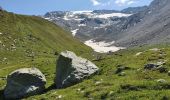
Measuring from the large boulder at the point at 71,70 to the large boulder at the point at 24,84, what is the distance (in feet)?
6.89

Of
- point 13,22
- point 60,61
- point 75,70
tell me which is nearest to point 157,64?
point 75,70

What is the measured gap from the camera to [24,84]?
1836 inches

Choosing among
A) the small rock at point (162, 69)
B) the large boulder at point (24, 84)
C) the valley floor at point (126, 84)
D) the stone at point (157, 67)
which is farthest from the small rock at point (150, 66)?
the large boulder at point (24, 84)

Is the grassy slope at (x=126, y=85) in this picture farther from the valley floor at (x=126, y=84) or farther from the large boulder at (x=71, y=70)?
the large boulder at (x=71, y=70)

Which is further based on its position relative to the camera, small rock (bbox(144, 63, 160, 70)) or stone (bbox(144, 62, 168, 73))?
small rock (bbox(144, 63, 160, 70))

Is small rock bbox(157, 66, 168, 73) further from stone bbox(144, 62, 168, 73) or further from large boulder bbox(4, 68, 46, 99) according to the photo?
large boulder bbox(4, 68, 46, 99)

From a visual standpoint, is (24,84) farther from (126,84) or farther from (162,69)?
(162,69)

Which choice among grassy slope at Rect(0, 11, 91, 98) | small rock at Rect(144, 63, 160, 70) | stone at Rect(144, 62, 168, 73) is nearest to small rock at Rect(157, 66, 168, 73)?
stone at Rect(144, 62, 168, 73)

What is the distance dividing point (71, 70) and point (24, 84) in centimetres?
551

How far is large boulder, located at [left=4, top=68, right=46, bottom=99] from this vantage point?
46344 mm

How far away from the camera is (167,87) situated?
34.1m

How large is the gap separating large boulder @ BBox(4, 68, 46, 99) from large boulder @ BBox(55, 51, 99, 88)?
6.89 ft

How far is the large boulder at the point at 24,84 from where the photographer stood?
46344 millimetres

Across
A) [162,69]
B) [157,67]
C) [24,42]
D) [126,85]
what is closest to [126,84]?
[126,85]
